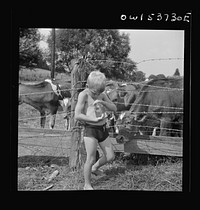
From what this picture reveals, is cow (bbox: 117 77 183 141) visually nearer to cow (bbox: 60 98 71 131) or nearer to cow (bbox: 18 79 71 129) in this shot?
cow (bbox: 60 98 71 131)

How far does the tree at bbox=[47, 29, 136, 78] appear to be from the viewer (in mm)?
3270

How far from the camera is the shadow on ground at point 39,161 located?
3320 millimetres

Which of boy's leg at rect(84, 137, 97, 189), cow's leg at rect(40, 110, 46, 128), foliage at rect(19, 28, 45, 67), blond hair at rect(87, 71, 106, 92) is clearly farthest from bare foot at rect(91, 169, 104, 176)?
foliage at rect(19, 28, 45, 67)

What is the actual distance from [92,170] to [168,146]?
0.80 m

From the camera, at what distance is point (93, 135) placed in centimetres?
304

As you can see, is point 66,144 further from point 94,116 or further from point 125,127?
point 125,127

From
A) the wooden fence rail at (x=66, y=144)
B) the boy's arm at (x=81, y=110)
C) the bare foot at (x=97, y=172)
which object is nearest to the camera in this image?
the boy's arm at (x=81, y=110)

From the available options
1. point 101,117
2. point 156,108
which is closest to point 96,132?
point 101,117

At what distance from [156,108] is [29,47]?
54.7 inches

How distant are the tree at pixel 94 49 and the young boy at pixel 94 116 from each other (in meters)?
0.27

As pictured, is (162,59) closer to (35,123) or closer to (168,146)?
(168,146)

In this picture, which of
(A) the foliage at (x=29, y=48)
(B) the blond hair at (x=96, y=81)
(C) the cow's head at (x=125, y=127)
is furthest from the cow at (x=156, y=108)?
(A) the foliage at (x=29, y=48)

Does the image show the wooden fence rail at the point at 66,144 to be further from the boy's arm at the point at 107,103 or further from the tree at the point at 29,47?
the tree at the point at 29,47

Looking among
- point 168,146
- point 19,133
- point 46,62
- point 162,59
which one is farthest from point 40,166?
point 162,59
